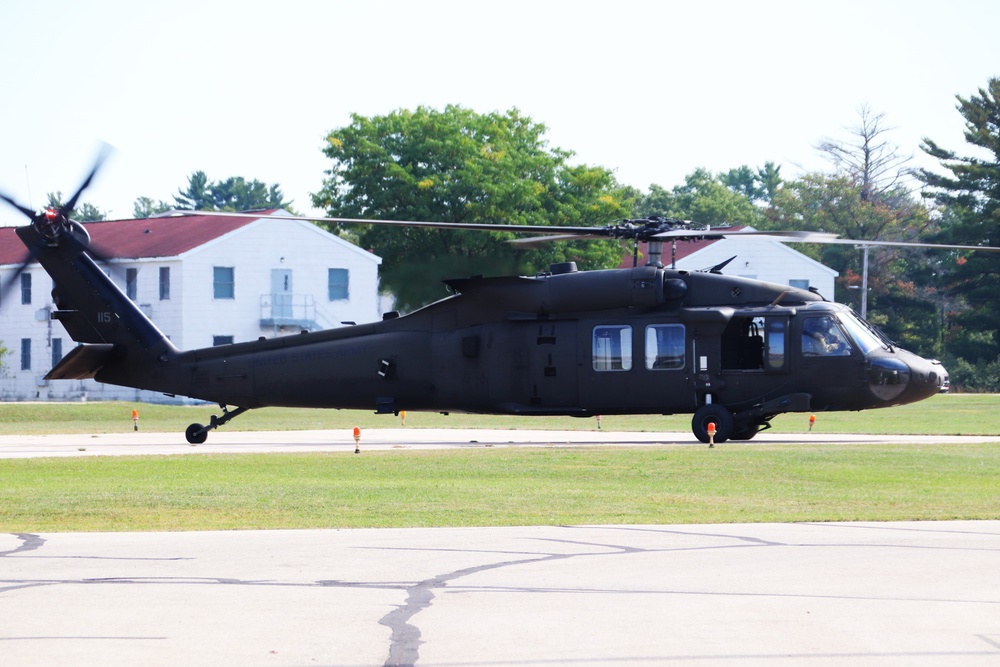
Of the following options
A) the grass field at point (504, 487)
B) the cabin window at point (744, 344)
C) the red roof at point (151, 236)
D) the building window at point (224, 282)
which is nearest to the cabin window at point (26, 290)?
the red roof at point (151, 236)

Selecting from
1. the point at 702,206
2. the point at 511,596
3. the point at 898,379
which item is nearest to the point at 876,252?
the point at 702,206

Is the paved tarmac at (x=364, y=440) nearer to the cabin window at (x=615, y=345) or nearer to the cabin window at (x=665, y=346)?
the cabin window at (x=665, y=346)

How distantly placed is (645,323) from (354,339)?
603 cm

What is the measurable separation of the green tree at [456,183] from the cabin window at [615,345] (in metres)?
35.1

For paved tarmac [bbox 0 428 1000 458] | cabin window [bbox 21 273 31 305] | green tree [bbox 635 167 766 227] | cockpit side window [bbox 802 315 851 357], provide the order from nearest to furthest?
cockpit side window [bbox 802 315 851 357] < paved tarmac [bbox 0 428 1000 458] < cabin window [bbox 21 273 31 305] < green tree [bbox 635 167 766 227]

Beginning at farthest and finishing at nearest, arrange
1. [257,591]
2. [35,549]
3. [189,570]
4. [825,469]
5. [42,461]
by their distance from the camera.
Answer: [42,461], [825,469], [35,549], [189,570], [257,591]

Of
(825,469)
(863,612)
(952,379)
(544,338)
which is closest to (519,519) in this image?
(863,612)

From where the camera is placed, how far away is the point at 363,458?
26.7 metres

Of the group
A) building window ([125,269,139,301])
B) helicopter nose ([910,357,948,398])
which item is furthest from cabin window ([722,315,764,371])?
building window ([125,269,139,301])

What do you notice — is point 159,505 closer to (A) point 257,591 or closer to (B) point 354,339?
(A) point 257,591

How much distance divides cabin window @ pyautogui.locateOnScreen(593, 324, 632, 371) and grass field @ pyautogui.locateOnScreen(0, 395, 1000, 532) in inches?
71.2

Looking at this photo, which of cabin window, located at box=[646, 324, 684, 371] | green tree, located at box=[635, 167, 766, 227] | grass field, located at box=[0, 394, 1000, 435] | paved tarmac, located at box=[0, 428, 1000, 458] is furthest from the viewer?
green tree, located at box=[635, 167, 766, 227]

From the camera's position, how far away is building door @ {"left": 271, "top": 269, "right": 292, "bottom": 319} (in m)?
66.0

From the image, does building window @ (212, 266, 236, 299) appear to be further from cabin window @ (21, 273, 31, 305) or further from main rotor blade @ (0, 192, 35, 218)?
main rotor blade @ (0, 192, 35, 218)
